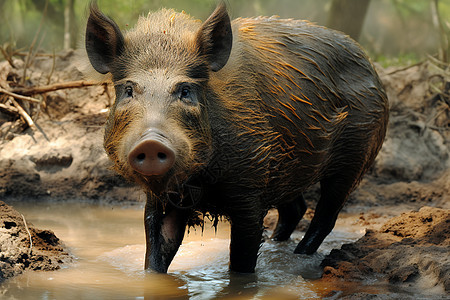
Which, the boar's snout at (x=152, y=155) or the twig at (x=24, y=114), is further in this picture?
the twig at (x=24, y=114)

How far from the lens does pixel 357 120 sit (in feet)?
18.1

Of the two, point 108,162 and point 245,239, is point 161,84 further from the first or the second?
point 108,162

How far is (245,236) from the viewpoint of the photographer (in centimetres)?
462

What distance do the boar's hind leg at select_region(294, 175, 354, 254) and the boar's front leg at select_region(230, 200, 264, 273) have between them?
1.07 m

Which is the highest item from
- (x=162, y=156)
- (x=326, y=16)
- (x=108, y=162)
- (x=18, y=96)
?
(x=326, y=16)

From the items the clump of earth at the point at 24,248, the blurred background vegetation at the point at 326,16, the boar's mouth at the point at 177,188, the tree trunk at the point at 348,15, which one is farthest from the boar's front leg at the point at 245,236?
the blurred background vegetation at the point at 326,16

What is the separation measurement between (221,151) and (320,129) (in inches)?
45.2

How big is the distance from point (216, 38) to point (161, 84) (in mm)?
573

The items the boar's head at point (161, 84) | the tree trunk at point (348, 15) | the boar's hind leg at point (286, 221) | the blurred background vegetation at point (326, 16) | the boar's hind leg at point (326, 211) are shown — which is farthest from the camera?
the blurred background vegetation at point (326, 16)

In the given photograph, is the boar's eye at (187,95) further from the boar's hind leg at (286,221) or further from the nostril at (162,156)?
the boar's hind leg at (286,221)

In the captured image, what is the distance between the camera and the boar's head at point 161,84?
3.65 m

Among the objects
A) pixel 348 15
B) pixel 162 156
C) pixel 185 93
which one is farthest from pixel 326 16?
pixel 162 156

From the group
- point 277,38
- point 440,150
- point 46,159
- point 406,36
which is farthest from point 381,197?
point 406,36

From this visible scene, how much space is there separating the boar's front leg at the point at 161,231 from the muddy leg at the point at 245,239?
385 millimetres
